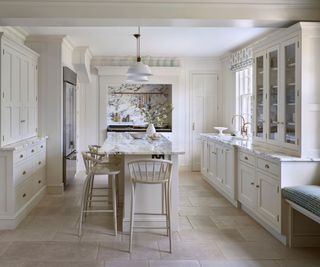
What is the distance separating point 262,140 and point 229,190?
3.48 ft

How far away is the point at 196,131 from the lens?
8430 millimetres

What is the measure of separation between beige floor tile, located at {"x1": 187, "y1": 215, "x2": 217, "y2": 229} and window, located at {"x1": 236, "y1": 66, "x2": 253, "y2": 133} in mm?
2714

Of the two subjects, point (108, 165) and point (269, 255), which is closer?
point (269, 255)

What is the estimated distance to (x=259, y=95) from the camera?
4871 millimetres

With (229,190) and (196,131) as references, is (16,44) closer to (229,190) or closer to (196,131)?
(229,190)

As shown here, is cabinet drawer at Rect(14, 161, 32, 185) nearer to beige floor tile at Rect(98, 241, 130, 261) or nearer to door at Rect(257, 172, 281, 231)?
beige floor tile at Rect(98, 241, 130, 261)

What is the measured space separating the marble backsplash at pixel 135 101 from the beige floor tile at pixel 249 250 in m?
5.51

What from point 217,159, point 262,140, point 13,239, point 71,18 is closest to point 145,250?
point 13,239

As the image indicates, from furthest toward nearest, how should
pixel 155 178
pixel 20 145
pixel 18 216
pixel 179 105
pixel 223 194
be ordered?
pixel 179 105
pixel 223 194
pixel 20 145
pixel 18 216
pixel 155 178

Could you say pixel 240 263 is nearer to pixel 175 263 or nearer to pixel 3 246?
pixel 175 263

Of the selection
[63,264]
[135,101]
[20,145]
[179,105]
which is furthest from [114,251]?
[135,101]

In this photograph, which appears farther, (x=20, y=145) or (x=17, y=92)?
(x=17, y=92)

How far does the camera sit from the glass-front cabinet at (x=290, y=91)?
3.85 meters

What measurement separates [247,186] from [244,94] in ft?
9.54
